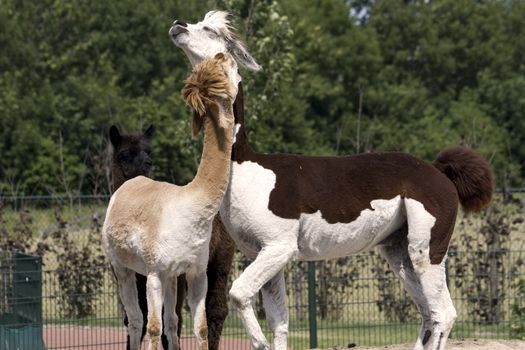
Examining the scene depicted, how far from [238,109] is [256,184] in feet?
1.87

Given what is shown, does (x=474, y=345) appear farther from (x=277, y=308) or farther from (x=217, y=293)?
(x=277, y=308)

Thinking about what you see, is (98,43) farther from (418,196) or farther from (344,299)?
(418,196)

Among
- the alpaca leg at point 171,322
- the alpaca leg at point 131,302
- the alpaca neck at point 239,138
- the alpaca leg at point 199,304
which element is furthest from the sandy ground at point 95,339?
the alpaca neck at point 239,138

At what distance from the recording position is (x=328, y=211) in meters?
7.73

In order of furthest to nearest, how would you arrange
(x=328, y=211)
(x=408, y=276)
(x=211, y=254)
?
(x=211, y=254)
(x=408, y=276)
(x=328, y=211)

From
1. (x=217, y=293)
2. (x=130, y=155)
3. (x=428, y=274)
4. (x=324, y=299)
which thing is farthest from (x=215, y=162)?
(x=324, y=299)

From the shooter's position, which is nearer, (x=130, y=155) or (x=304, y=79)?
(x=130, y=155)

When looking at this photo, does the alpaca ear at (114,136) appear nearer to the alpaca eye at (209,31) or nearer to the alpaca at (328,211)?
the alpaca at (328,211)

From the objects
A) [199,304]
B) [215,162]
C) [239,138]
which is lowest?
[199,304]

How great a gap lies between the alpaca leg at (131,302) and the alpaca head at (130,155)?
123 cm

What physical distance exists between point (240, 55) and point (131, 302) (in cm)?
195

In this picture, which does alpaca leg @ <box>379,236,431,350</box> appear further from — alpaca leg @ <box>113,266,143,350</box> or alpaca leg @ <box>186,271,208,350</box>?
alpaca leg @ <box>113,266,143,350</box>

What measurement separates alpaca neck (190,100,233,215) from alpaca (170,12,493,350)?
0.22 metres

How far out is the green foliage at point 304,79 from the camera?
113 ft
